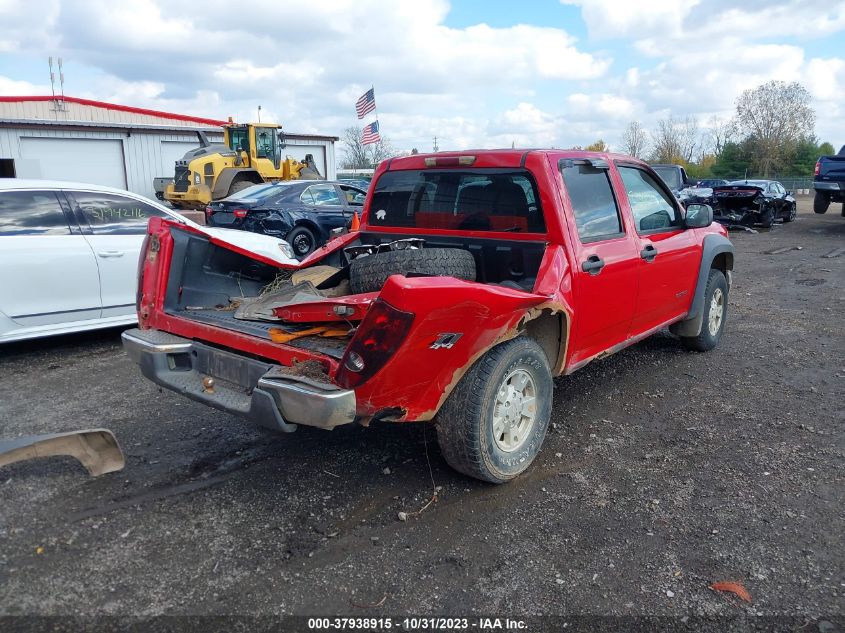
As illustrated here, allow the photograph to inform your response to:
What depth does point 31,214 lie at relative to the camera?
5.76 metres

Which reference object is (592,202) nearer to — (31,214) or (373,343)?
(373,343)

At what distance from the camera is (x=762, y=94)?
48.4 metres

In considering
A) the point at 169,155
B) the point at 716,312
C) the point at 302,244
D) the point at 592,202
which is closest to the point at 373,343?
the point at 592,202

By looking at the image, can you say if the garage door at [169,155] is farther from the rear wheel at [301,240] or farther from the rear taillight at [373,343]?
the rear taillight at [373,343]

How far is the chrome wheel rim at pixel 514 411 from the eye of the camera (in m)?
3.48

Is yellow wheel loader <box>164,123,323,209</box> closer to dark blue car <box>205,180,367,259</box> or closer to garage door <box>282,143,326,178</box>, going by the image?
dark blue car <box>205,180,367,259</box>

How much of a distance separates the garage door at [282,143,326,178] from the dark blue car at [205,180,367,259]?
1898 centimetres

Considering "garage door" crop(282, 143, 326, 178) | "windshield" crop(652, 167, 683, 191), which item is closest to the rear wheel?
"windshield" crop(652, 167, 683, 191)

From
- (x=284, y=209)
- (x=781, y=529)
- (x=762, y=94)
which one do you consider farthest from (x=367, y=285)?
(x=762, y=94)

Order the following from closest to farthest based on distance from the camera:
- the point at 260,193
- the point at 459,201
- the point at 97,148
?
the point at 459,201, the point at 260,193, the point at 97,148

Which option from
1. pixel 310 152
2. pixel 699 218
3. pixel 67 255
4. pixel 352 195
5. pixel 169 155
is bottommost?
pixel 67 255

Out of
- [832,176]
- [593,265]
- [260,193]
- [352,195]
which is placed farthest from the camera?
[832,176]

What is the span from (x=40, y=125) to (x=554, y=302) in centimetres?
2468

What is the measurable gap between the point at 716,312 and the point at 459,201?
310 centimetres
